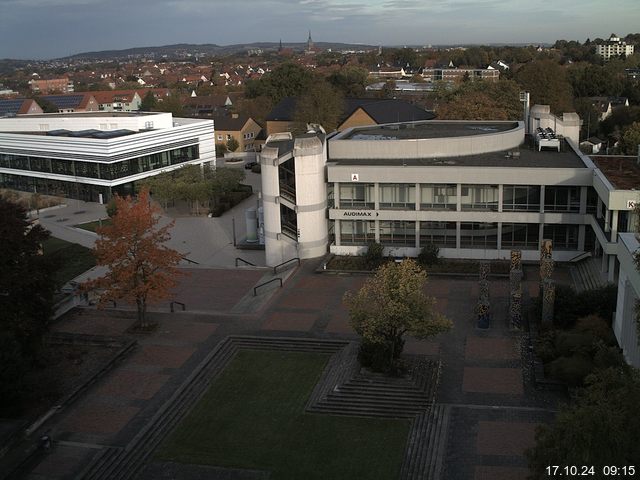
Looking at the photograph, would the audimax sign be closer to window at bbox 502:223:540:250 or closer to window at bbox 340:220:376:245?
window at bbox 340:220:376:245

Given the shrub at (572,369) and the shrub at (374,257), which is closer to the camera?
the shrub at (572,369)

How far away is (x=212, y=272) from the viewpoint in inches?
1523

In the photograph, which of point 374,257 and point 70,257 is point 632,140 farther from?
point 70,257

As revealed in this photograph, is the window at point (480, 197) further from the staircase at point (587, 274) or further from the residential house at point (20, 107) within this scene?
the residential house at point (20, 107)

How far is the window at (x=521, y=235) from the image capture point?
3788 cm

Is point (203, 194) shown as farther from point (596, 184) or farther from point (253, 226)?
point (596, 184)

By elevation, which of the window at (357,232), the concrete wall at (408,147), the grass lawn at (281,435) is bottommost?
the grass lawn at (281,435)

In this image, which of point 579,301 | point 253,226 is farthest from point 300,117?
point 579,301

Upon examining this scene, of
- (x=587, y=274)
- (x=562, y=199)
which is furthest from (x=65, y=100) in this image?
(x=587, y=274)


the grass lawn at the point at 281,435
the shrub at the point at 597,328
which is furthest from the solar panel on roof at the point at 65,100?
the shrub at the point at 597,328

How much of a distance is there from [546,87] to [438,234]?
169 ft

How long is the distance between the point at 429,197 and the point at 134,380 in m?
19.6

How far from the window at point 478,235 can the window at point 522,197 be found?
138cm

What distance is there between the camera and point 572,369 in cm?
2286
